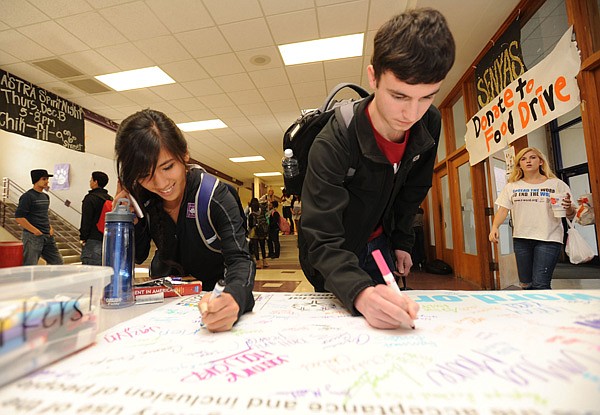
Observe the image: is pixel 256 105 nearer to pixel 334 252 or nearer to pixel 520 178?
pixel 520 178

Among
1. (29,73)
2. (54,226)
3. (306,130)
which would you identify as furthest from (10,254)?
(54,226)

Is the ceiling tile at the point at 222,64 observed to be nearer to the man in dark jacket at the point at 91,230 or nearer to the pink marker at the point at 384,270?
the man in dark jacket at the point at 91,230

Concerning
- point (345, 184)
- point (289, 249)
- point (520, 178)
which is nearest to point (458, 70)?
point (520, 178)

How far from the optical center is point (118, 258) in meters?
0.79

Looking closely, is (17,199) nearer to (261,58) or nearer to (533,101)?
(261,58)

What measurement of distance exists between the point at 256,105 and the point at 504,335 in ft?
16.2

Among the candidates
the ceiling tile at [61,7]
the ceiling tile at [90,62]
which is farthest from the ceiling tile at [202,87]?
the ceiling tile at [61,7]

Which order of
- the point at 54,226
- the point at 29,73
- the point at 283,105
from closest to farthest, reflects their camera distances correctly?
the point at 29,73 < the point at 283,105 < the point at 54,226

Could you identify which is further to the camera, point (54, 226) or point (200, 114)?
point (54, 226)

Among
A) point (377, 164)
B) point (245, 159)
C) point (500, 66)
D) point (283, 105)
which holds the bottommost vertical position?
point (377, 164)

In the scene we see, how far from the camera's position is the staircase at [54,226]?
5.85 metres

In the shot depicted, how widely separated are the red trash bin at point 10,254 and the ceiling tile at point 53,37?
128 inches

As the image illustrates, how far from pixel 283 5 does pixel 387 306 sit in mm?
2999

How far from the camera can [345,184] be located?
88 cm
